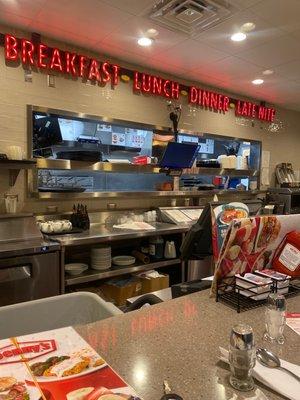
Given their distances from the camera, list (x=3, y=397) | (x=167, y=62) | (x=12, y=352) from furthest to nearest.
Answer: (x=167, y=62) < (x=12, y=352) < (x=3, y=397)

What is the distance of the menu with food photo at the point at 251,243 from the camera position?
4.31 ft

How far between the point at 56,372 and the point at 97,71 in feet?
11.2

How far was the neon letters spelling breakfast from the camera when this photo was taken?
317 centimetres

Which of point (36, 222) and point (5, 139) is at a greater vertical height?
point (5, 139)

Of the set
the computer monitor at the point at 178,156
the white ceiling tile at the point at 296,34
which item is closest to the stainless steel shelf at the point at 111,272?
the computer monitor at the point at 178,156

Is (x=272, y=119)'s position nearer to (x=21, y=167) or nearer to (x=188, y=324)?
(x=21, y=167)

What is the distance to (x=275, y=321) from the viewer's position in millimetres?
1064

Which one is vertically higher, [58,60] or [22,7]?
[22,7]

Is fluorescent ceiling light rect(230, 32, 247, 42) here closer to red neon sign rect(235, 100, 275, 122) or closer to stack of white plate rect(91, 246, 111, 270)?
red neon sign rect(235, 100, 275, 122)

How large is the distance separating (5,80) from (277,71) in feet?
10.7

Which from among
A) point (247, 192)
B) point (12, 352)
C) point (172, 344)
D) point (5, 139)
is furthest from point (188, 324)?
point (247, 192)

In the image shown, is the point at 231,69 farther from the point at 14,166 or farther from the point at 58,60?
the point at 14,166

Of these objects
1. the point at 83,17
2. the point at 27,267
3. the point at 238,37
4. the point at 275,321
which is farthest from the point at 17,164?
the point at 275,321

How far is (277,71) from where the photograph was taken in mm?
4180
